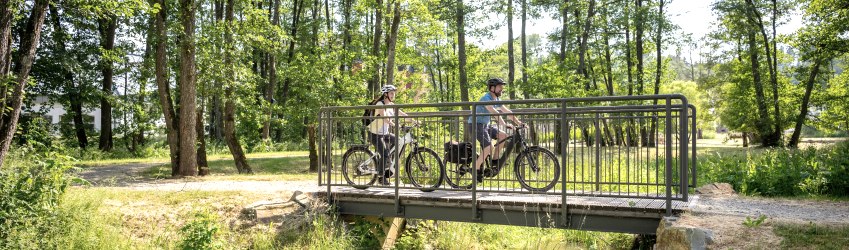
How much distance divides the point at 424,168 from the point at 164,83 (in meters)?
8.25

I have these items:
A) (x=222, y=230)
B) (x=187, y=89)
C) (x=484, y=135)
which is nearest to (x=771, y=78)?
(x=484, y=135)

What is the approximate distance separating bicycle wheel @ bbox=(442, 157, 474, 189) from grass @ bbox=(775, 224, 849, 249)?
3.52 metres

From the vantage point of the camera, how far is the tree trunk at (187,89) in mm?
13281

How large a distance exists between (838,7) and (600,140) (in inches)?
542

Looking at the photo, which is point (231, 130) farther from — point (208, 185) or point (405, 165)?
point (405, 165)

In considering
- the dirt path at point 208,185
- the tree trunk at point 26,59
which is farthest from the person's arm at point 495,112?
the tree trunk at point 26,59

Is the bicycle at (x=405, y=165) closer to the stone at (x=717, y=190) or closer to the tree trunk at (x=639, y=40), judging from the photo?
the stone at (x=717, y=190)

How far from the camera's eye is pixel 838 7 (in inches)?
673

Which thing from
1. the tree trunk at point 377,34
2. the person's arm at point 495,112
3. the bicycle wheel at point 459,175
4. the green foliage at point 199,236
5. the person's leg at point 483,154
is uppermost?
the tree trunk at point 377,34

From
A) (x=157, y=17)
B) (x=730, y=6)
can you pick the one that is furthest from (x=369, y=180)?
(x=730, y=6)

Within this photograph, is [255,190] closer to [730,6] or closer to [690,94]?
[730,6]

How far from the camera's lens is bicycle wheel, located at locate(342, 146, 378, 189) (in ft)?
28.7

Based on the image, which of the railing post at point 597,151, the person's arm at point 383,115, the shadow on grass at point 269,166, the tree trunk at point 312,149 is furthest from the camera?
the tree trunk at point 312,149

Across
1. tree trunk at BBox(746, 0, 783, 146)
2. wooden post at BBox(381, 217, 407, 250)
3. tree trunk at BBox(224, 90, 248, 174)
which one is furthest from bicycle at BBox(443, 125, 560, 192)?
tree trunk at BBox(746, 0, 783, 146)
